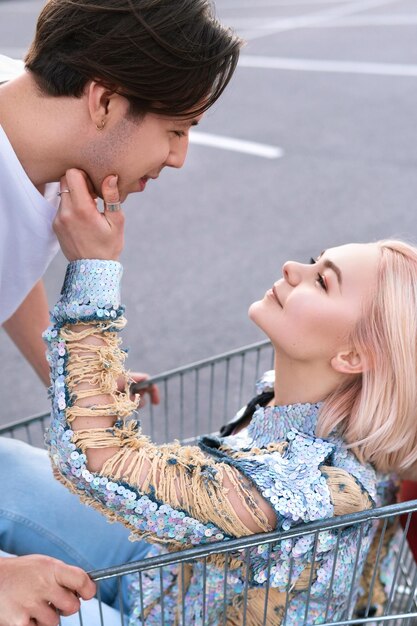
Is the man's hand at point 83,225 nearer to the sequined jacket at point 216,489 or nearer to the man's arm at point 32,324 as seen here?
the sequined jacket at point 216,489

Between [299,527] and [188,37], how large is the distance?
1.03 metres

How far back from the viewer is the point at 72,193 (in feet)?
5.41

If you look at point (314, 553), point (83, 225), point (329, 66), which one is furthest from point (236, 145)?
point (314, 553)

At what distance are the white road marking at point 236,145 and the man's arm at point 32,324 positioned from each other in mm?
4245

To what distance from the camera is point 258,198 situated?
18.4 ft

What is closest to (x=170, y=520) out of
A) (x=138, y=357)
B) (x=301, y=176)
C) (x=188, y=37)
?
(x=188, y=37)

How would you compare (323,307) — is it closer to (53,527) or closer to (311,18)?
(53,527)

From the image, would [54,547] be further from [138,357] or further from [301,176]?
[301,176]

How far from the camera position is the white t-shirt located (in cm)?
165

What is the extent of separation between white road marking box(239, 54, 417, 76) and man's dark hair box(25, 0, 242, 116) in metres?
6.93

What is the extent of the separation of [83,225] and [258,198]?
4.08 m

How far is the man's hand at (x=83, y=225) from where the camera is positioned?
1619 millimetres

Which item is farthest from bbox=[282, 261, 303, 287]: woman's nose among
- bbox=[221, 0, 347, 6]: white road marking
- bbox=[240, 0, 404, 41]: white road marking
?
bbox=[221, 0, 347, 6]: white road marking

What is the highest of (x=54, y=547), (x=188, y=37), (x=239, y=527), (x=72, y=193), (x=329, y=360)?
(x=188, y=37)
